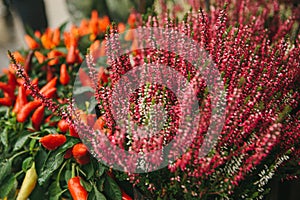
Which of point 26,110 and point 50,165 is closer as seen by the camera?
point 50,165

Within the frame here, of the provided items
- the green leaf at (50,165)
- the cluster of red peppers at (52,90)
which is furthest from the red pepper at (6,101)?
the green leaf at (50,165)

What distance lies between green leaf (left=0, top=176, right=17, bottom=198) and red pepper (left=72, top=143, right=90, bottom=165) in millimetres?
260

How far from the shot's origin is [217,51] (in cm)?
86

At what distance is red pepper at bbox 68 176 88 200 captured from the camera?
96 centimetres

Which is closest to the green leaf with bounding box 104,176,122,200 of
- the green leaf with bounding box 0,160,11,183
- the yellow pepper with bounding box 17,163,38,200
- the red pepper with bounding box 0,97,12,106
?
the yellow pepper with bounding box 17,163,38,200

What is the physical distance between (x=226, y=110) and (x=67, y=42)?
0.92 meters

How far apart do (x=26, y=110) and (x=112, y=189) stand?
41cm

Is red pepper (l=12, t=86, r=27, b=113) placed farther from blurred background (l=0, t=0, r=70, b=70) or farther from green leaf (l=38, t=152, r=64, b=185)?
blurred background (l=0, t=0, r=70, b=70)

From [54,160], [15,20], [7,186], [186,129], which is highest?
[186,129]

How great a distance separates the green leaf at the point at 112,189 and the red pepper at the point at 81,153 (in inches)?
3.0

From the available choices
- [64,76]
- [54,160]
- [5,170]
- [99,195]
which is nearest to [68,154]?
[54,160]

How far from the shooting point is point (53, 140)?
979 millimetres

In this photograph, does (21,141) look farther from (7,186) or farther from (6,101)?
(6,101)

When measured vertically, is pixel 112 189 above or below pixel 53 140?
below
